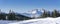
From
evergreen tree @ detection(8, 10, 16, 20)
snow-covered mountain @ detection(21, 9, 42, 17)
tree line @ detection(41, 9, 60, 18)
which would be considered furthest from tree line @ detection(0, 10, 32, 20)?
tree line @ detection(41, 9, 60, 18)

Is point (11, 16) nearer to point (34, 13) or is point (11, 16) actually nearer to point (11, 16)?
point (11, 16)

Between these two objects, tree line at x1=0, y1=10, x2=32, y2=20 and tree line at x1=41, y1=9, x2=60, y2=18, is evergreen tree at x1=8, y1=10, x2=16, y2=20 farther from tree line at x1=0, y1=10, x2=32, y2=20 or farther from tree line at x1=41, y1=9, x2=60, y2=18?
tree line at x1=41, y1=9, x2=60, y2=18

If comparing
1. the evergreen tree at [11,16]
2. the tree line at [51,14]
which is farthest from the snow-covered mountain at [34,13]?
the evergreen tree at [11,16]

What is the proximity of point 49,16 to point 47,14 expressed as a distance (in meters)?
0.07

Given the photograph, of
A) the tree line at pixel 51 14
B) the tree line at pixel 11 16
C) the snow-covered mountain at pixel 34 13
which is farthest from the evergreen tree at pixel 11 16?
the tree line at pixel 51 14

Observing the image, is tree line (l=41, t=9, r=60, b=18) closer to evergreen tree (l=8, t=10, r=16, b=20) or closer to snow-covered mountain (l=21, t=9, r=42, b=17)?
snow-covered mountain (l=21, t=9, r=42, b=17)

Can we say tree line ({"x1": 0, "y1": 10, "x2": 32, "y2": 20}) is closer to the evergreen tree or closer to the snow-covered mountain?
the evergreen tree

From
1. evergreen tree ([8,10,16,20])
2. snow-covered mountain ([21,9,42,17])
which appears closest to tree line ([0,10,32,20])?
evergreen tree ([8,10,16,20])

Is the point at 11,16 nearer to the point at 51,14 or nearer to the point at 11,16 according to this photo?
the point at 11,16

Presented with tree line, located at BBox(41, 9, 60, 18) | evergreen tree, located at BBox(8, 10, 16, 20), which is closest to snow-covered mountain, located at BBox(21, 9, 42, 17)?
tree line, located at BBox(41, 9, 60, 18)

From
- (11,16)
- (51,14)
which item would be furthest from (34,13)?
(11,16)

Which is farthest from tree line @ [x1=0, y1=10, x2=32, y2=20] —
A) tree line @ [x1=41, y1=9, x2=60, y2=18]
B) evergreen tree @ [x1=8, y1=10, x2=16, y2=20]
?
tree line @ [x1=41, y1=9, x2=60, y2=18]

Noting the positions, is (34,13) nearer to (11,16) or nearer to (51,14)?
(51,14)

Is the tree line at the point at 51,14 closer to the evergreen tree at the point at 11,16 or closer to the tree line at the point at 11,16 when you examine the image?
the tree line at the point at 11,16
